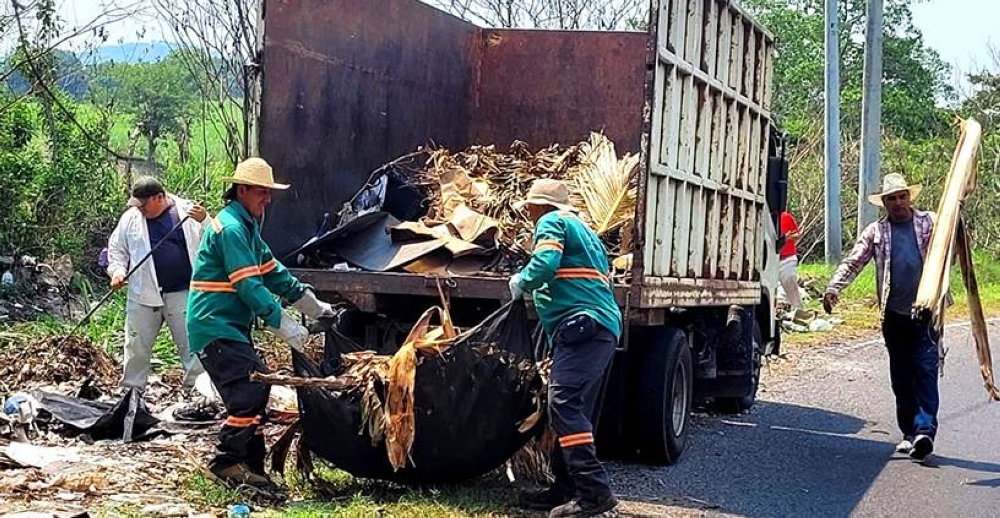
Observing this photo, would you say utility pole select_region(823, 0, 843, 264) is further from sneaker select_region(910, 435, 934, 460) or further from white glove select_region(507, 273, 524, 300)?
white glove select_region(507, 273, 524, 300)

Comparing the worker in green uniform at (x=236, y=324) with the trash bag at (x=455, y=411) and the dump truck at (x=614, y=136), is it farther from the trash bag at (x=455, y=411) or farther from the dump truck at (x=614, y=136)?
the dump truck at (x=614, y=136)

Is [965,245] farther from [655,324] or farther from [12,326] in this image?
[12,326]

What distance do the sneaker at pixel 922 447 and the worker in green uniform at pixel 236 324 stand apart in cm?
400

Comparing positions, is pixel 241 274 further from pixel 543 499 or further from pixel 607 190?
pixel 607 190

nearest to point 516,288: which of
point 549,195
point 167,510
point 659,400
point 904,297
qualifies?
point 549,195

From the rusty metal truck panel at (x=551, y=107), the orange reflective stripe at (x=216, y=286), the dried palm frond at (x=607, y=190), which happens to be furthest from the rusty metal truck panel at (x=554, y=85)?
the orange reflective stripe at (x=216, y=286)

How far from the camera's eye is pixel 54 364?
29.7ft

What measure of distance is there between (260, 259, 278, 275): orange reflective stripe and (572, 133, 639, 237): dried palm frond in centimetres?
193

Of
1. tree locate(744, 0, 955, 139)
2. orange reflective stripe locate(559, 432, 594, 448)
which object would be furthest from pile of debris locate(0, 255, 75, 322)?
tree locate(744, 0, 955, 139)

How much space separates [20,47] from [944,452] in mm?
8010

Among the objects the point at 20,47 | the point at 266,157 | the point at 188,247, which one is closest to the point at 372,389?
the point at 266,157

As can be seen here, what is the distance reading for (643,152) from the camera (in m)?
6.70

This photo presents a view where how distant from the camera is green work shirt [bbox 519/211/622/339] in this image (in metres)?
6.06

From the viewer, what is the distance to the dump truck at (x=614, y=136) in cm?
701
